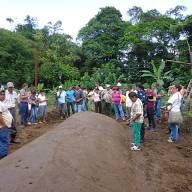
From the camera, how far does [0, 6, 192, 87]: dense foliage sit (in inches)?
→ 1287

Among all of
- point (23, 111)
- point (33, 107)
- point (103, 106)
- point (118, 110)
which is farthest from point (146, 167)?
point (103, 106)

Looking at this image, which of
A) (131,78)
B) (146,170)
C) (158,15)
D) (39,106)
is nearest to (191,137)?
(146,170)

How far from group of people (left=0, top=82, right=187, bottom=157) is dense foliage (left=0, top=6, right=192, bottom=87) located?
10631 mm

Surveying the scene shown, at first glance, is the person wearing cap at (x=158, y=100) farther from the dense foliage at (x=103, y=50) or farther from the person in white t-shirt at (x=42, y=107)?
the dense foliage at (x=103, y=50)

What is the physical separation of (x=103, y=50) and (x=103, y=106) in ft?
71.7

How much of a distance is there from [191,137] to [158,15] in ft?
107

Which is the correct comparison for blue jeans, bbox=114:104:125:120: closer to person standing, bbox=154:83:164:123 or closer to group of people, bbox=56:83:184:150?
group of people, bbox=56:83:184:150

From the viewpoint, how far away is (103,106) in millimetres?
18422

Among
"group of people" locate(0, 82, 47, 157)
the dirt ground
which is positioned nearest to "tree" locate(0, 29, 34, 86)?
"group of people" locate(0, 82, 47, 157)

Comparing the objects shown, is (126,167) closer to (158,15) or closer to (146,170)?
(146,170)

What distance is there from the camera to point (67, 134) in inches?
326

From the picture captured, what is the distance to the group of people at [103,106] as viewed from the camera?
975 cm

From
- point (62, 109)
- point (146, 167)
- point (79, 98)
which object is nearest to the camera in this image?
point (146, 167)

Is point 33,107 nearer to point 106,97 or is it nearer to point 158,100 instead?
point 106,97
